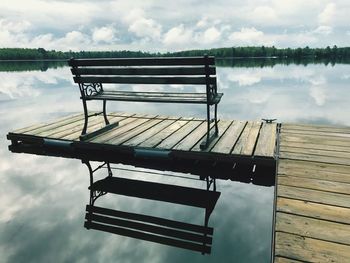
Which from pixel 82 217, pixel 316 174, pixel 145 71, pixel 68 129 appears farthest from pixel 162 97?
pixel 316 174

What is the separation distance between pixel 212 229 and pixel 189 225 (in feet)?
0.99

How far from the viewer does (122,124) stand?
707 centimetres

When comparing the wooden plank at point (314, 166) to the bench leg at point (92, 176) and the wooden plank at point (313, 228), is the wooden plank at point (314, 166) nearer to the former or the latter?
the wooden plank at point (313, 228)

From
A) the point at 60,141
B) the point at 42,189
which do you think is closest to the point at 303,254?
the point at 42,189

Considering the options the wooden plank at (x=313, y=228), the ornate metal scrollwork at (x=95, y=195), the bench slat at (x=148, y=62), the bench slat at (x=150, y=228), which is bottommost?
the bench slat at (x=150, y=228)

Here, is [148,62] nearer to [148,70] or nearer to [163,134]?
[148,70]

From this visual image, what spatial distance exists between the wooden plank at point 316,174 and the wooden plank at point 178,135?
2.08 metres

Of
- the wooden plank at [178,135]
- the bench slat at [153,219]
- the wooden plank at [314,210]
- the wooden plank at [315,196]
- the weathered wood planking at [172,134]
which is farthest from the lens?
the wooden plank at [178,135]

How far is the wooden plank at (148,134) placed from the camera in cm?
558

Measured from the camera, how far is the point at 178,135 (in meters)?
5.96

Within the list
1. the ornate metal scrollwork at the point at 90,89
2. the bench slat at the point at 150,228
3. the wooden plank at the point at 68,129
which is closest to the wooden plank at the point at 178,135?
the bench slat at the point at 150,228

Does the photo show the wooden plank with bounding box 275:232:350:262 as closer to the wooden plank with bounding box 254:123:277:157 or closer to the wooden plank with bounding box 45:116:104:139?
the wooden plank with bounding box 254:123:277:157

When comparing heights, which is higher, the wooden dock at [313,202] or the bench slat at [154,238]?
the wooden dock at [313,202]

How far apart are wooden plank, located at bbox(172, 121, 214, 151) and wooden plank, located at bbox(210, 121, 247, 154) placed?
415 millimetres
